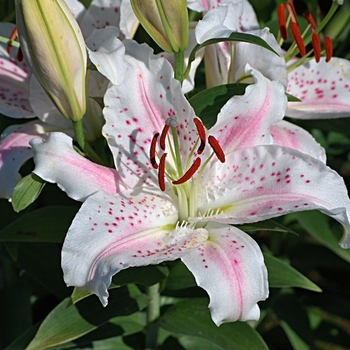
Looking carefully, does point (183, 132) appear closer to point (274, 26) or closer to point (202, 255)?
point (202, 255)

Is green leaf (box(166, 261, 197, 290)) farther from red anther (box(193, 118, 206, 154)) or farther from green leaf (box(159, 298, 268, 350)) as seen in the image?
red anther (box(193, 118, 206, 154))

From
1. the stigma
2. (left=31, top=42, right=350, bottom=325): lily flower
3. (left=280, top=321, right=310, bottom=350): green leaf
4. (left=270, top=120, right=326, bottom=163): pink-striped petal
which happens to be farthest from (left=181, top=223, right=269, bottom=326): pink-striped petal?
(left=280, top=321, right=310, bottom=350): green leaf

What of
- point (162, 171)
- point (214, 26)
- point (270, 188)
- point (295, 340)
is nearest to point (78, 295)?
point (162, 171)

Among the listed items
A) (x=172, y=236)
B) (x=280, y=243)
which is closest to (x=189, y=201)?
(x=172, y=236)

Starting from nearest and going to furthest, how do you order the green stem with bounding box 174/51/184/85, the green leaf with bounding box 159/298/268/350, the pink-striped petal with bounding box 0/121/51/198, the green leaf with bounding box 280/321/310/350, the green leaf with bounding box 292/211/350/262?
the green stem with bounding box 174/51/184/85
the pink-striped petal with bounding box 0/121/51/198
the green leaf with bounding box 159/298/268/350
the green leaf with bounding box 292/211/350/262
the green leaf with bounding box 280/321/310/350

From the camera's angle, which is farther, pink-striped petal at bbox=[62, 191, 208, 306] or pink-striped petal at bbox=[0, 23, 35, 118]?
pink-striped petal at bbox=[0, 23, 35, 118]

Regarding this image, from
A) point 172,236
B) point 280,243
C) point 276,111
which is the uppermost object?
point 276,111
